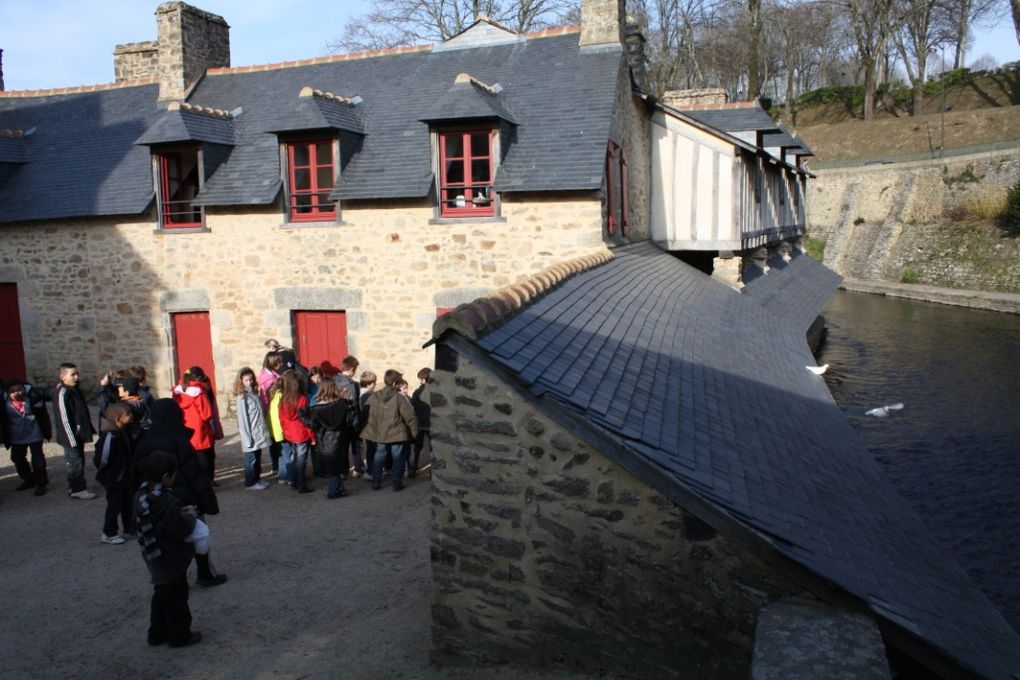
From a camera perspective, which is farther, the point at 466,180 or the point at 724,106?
the point at 724,106

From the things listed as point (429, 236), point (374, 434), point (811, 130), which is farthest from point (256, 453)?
point (811, 130)

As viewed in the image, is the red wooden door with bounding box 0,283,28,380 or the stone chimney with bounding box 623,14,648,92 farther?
the red wooden door with bounding box 0,283,28,380

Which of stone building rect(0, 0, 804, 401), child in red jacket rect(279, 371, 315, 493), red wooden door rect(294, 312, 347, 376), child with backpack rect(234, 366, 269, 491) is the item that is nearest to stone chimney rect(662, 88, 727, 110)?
stone building rect(0, 0, 804, 401)

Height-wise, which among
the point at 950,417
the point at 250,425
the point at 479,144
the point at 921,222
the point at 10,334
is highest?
the point at 479,144

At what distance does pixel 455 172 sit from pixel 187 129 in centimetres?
398

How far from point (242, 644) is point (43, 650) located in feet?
3.93

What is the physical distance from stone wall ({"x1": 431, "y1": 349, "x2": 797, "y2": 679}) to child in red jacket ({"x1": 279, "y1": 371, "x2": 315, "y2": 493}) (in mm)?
3648

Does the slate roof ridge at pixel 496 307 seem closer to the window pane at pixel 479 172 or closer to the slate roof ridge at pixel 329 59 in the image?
the window pane at pixel 479 172

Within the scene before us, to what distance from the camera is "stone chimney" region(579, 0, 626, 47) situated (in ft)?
38.0

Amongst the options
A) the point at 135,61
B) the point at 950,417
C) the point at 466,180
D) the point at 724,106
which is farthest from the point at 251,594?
the point at 724,106

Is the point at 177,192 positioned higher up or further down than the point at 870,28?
further down

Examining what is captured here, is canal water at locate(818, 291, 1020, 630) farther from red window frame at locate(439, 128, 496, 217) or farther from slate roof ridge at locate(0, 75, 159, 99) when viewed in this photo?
slate roof ridge at locate(0, 75, 159, 99)

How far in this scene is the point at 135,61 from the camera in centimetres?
1514

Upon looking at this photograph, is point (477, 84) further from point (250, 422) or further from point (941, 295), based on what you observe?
point (941, 295)
